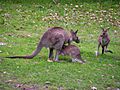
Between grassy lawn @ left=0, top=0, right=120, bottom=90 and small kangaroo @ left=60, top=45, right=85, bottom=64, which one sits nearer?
grassy lawn @ left=0, top=0, right=120, bottom=90

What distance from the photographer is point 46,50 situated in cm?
1186

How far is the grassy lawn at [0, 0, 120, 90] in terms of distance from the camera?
813cm

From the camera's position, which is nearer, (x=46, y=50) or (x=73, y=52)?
(x=73, y=52)

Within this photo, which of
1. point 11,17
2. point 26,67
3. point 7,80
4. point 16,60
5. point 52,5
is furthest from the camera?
point 52,5

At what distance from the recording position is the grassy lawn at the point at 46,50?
26.7 feet

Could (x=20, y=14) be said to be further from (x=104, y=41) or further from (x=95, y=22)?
(x=104, y=41)

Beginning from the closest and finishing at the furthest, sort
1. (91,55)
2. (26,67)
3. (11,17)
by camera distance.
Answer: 1. (26,67)
2. (91,55)
3. (11,17)

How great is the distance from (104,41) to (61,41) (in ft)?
7.59

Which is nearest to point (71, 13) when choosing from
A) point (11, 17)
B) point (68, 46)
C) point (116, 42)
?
point (11, 17)

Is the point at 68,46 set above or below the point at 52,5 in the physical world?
below

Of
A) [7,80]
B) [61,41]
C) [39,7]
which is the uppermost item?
[39,7]

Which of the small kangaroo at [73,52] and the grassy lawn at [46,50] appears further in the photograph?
the small kangaroo at [73,52]

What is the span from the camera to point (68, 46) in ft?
33.3

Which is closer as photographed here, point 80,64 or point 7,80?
point 7,80
